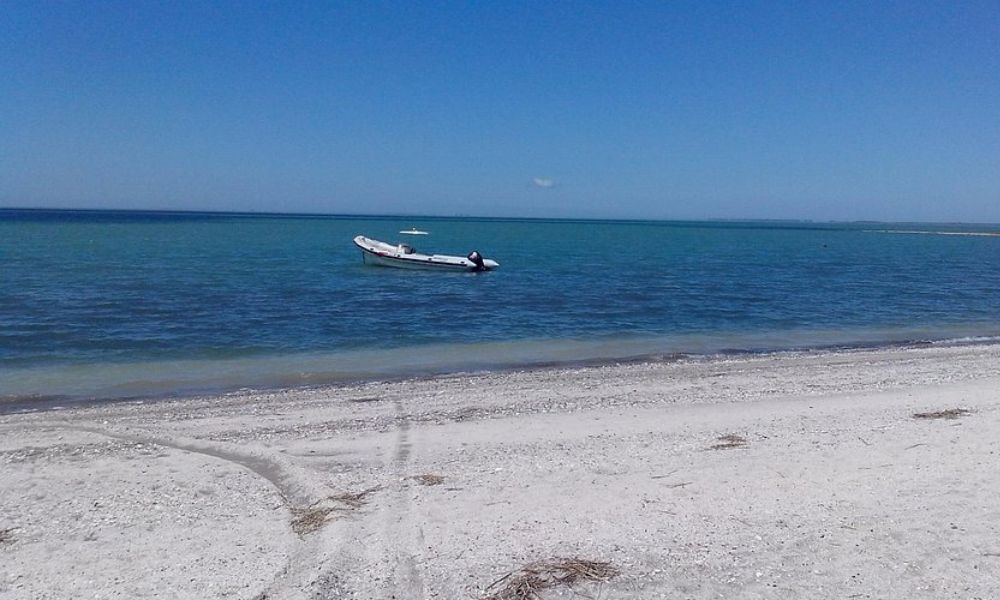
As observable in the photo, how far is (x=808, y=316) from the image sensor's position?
95.6 ft

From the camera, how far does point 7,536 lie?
7672 mm

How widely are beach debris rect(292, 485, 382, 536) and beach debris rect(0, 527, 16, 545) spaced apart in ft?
9.61

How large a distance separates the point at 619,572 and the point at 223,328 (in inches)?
776

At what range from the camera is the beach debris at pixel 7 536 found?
7.55 meters

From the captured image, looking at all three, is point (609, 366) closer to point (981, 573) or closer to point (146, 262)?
point (981, 573)

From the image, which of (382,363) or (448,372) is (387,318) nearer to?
(382,363)

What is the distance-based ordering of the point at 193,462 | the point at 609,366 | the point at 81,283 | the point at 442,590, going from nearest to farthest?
Answer: the point at 442,590, the point at 193,462, the point at 609,366, the point at 81,283

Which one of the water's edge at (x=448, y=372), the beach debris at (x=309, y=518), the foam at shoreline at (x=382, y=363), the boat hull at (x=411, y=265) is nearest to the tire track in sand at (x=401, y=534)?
the beach debris at (x=309, y=518)

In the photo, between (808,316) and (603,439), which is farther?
(808,316)

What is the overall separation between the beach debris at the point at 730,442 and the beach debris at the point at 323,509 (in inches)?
202

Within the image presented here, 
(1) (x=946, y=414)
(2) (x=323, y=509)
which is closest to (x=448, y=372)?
(2) (x=323, y=509)

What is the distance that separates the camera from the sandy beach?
6.75 m

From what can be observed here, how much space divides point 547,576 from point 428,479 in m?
3.12

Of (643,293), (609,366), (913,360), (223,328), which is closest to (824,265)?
(643,293)
